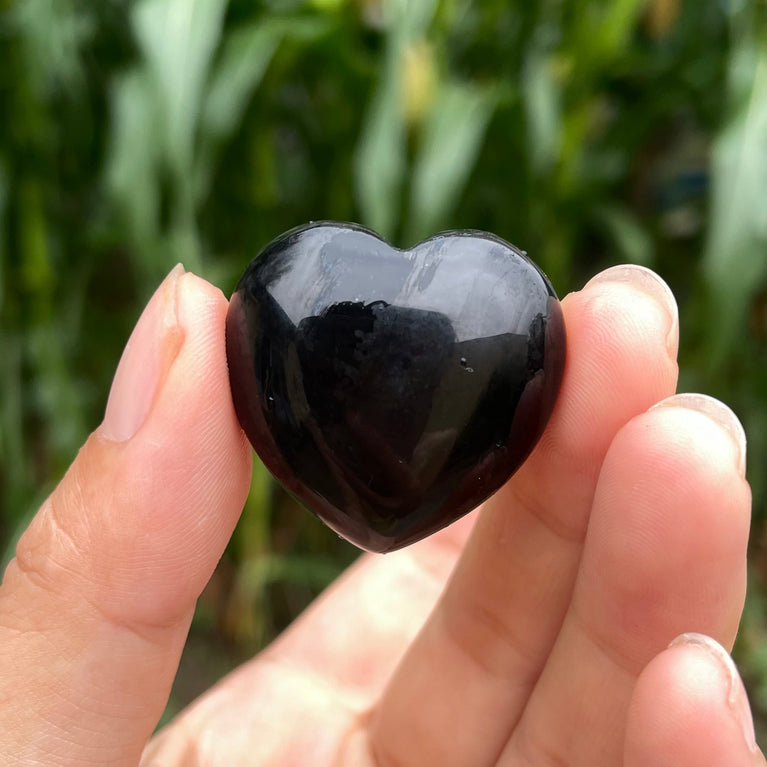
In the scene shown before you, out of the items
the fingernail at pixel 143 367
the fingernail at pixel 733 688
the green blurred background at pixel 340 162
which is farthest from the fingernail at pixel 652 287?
the green blurred background at pixel 340 162

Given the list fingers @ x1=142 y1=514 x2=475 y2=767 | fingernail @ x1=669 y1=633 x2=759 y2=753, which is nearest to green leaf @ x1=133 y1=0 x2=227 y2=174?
fingers @ x1=142 y1=514 x2=475 y2=767

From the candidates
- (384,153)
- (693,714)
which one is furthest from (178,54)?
(693,714)

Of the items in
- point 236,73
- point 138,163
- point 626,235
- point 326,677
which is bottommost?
point 326,677

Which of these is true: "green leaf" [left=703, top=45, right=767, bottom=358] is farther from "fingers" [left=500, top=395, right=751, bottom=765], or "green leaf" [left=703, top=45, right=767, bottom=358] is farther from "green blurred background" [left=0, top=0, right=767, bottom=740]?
"fingers" [left=500, top=395, right=751, bottom=765]

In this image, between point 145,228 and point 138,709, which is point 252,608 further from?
point 138,709

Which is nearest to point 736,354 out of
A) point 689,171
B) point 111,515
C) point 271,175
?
point 689,171

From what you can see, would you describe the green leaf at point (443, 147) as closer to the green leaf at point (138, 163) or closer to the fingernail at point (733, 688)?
the green leaf at point (138, 163)

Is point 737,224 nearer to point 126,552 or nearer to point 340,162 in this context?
point 340,162
